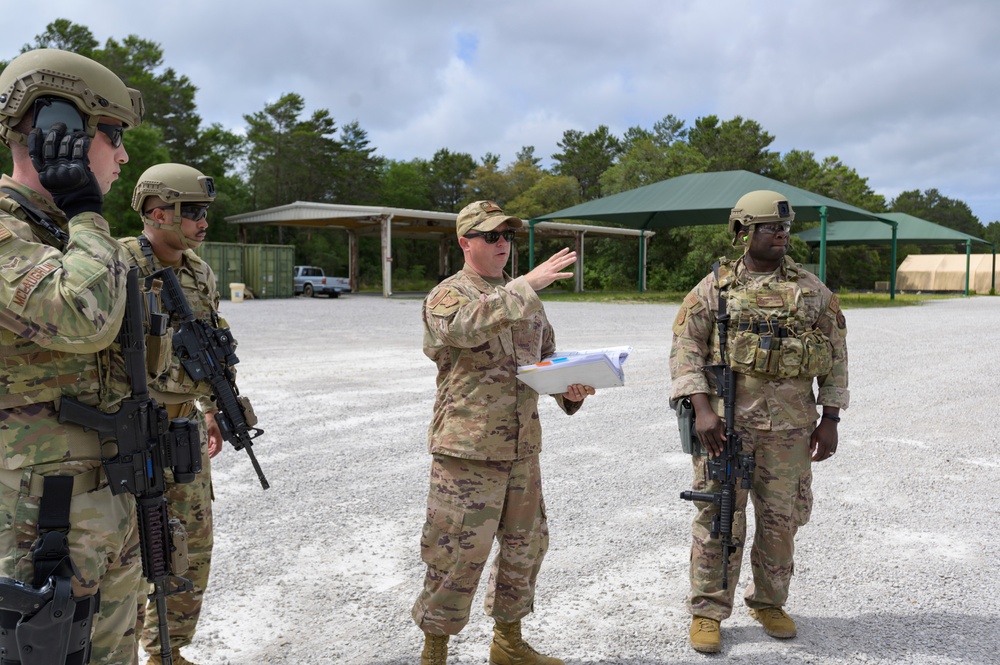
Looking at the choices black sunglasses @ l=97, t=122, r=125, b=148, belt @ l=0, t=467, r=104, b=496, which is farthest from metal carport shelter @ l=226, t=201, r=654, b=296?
belt @ l=0, t=467, r=104, b=496

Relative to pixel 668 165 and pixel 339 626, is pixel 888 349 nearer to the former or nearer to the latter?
pixel 339 626

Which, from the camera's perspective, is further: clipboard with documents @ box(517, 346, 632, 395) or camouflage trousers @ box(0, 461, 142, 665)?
clipboard with documents @ box(517, 346, 632, 395)

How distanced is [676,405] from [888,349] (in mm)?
11692

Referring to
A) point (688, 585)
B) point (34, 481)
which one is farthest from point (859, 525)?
point (34, 481)

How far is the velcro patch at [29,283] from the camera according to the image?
1752mm

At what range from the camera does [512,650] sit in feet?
10.0

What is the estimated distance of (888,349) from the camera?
44.3 feet

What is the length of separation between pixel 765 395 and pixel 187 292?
2.60 m

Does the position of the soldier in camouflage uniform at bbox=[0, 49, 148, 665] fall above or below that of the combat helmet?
below

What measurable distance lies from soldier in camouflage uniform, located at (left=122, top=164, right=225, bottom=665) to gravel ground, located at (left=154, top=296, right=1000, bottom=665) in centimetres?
39

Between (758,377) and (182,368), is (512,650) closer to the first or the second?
(758,377)

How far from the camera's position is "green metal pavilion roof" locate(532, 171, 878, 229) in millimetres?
27969

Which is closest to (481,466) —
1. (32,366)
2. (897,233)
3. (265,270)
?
(32,366)

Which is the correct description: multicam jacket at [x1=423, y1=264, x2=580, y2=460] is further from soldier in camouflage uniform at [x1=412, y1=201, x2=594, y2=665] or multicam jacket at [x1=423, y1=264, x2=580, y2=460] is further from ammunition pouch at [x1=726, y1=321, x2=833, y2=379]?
ammunition pouch at [x1=726, y1=321, x2=833, y2=379]
